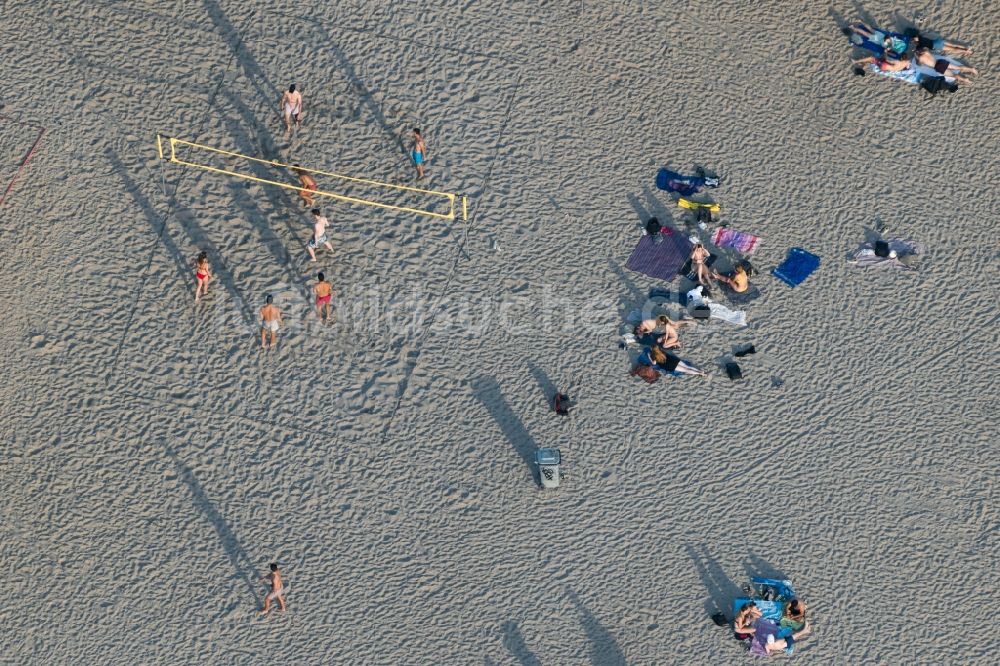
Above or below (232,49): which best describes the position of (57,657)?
below

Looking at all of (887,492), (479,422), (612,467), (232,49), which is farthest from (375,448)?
(887,492)

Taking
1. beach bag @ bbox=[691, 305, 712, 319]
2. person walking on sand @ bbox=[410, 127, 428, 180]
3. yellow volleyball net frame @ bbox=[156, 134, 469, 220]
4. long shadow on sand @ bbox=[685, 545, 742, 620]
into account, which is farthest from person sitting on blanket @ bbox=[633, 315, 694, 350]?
person walking on sand @ bbox=[410, 127, 428, 180]

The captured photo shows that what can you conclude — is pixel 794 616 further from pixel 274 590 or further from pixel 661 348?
pixel 274 590

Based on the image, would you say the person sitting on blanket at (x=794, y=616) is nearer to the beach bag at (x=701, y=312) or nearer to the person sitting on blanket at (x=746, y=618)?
the person sitting on blanket at (x=746, y=618)

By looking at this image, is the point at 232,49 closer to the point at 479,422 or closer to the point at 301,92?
the point at 301,92

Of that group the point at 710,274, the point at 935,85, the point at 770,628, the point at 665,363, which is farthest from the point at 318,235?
the point at 935,85

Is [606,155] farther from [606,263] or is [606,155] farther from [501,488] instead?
[501,488]

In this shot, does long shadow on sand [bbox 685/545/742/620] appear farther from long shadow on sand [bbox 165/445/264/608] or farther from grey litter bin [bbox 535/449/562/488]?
long shadow on sand [bbox 165/445/264/608]

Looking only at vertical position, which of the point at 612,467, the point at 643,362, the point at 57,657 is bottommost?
the point at 57,657
